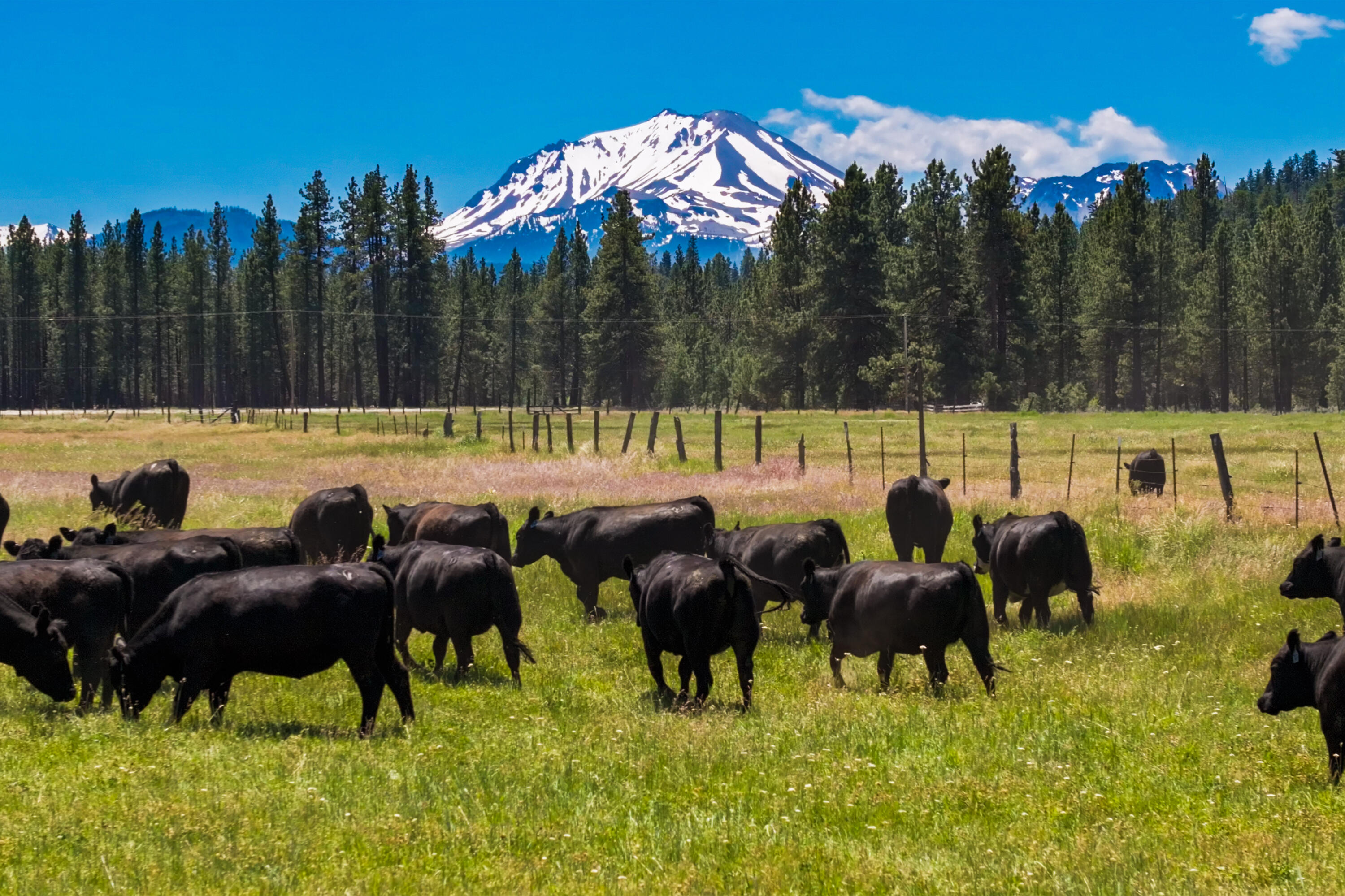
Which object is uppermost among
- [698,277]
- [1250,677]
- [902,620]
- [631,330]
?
[698,277]

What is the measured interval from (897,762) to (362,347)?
5490 inches

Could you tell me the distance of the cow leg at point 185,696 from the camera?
1020 centimetres

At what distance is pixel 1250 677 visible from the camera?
13.0 meters

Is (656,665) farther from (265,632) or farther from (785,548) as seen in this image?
(785,548)

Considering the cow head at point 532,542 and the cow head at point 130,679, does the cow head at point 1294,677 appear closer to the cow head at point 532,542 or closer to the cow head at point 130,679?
the cow head at point 130,679

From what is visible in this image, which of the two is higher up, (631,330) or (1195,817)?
(631,330)

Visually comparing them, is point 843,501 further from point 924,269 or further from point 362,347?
point 362,347

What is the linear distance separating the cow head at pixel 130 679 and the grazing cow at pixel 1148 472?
24934mm

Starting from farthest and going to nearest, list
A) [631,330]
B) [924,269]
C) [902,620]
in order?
1. [631,330]
2. [924,269]
3. [902,620]

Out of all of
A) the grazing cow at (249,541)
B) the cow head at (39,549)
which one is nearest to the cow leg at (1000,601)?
the grazing cow at (249,541)

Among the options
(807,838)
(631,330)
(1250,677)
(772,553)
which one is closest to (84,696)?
(807,838)

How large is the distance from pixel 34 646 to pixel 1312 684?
10.6 metres

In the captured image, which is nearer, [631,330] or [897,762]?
[897,762]

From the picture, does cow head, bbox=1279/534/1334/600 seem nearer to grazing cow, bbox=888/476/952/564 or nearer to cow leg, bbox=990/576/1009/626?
cow leg, bbox=990/576/1009/626
